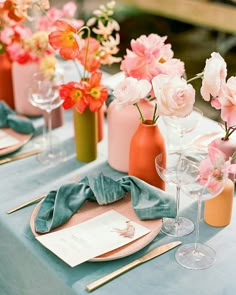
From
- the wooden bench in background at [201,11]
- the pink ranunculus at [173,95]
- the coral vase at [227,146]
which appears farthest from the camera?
the wooden bench in background at [201,11]

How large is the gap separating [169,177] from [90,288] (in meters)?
0.33

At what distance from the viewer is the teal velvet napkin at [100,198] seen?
1275mm

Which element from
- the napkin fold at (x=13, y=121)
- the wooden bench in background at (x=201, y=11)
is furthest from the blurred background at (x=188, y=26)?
the napkin fold at (x=13, y=121)

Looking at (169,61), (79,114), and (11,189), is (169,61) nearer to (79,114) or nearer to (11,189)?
(79,114)

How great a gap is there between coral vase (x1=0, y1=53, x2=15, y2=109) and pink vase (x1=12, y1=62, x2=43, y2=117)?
48 mm

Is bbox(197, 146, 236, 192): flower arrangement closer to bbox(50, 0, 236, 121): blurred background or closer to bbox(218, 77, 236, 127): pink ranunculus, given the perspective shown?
bbox(218, 77, 236, 127): pink ranunculus

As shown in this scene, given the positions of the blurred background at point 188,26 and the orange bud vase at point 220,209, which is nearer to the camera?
the orange bud vase at point 220,209

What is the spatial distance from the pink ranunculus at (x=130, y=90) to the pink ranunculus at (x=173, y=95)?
2.4 inches

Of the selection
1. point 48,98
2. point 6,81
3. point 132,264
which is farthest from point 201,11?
point 132,264

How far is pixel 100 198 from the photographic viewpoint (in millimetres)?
1342

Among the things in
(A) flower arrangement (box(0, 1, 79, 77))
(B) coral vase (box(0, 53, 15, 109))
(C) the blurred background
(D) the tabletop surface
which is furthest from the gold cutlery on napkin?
(C) the blurred background

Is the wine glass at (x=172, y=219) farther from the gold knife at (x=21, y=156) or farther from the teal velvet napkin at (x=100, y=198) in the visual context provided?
the gold knife at (x=21, y=156)

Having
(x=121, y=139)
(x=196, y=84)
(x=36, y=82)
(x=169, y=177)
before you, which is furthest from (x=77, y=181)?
(x=196, y=84)

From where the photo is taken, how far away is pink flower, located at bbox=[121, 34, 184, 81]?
135cm
